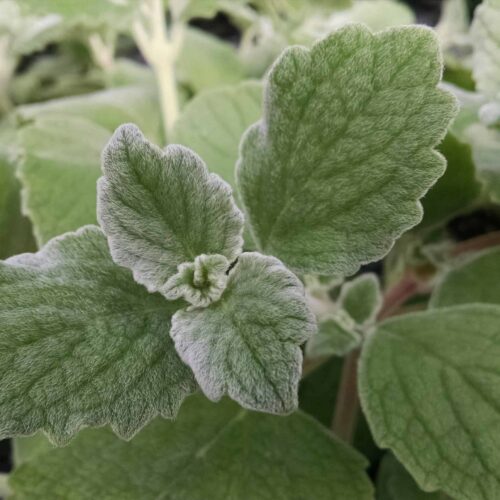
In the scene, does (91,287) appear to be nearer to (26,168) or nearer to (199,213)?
(199,213)

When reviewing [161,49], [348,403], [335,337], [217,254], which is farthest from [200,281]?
[161,49]

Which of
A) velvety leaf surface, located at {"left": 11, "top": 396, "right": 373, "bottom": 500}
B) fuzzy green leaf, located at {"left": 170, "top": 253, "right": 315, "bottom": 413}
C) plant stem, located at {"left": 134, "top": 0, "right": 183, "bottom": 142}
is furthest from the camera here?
plant stem, located at {"left": 134, "top": 0, "right": 183, "bottom": 142}

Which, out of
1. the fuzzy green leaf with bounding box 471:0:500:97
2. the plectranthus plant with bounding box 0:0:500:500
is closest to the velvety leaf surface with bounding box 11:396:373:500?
the plectranthus plant with bounding box 0:0:500:500

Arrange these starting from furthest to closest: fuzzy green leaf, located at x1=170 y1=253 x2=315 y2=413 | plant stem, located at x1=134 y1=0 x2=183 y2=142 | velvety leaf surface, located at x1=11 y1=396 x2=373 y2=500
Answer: plant stem, located at x1=134 y1=0 x2=183 y2=142 → velvety leaf surface, located at x1=11 y1=396 x2=373 y2=500 → fuzzy green leaf, located at x1=170 y1=253 x2=315 y2=413

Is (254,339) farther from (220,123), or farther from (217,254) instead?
(220,123)

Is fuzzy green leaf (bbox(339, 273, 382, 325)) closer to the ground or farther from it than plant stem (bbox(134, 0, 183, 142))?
closer to the ground

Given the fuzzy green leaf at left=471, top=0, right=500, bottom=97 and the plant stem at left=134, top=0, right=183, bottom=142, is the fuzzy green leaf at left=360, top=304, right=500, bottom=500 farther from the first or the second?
the plant stem at left=134, top=0, right=183, bottom=142
